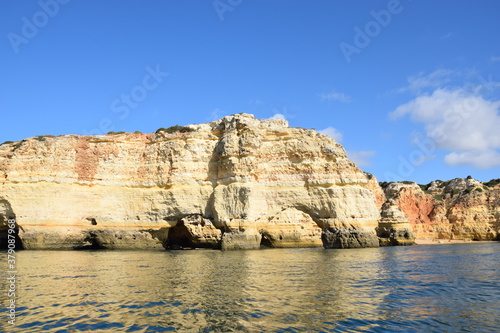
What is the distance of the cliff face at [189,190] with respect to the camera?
31.7 meters

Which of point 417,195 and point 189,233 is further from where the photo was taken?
point 417,195

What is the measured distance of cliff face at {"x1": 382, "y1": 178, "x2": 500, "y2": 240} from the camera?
53.2m

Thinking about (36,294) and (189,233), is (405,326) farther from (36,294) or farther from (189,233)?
(189,233)

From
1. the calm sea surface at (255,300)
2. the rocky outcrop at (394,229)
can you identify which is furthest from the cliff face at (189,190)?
the calm sea surface at (255,300)

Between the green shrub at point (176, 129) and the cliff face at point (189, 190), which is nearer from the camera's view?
the cliff face at point (189, 190)

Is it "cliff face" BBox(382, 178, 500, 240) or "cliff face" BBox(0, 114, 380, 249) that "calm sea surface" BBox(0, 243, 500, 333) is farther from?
"cliff face" BBox(382, 178, 500, 240)

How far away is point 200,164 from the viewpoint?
35312 mm

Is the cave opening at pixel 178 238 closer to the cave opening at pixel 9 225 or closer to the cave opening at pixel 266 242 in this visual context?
the cave opening at pixel 266 242

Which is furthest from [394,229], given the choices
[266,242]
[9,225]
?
[9,225]

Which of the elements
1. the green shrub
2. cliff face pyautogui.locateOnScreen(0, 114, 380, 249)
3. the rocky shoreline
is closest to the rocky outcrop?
the rocky shoreline

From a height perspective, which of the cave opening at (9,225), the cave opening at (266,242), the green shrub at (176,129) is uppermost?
the green shrub at (176,129)

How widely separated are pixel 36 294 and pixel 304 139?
2756 centimetres

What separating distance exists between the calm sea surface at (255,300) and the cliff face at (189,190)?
52.1ft

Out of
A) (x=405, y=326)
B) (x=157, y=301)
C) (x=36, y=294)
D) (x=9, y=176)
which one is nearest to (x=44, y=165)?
(x=9, y=176)
